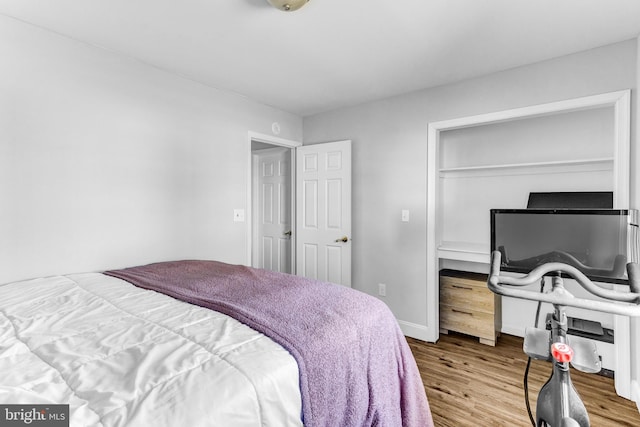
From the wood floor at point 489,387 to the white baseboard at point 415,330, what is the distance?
113 millimetres

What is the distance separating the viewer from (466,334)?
10.2ft

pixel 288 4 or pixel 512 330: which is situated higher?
pixel 288 4

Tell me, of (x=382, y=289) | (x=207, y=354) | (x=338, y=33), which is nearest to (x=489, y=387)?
(x=382, y=289)

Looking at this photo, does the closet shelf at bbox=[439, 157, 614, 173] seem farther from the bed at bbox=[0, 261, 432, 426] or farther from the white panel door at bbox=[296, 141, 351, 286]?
the bed at bbox=[0, 261, 432, 426]

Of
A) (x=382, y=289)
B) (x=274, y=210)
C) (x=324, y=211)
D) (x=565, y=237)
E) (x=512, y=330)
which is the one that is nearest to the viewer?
(x=565, y=237)

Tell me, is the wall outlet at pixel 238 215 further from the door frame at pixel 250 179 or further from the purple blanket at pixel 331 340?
the purple blanket at pixel 331 340

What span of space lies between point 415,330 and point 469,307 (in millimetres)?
569

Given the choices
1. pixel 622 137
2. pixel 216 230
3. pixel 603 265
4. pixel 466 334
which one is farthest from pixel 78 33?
pixel 466 334

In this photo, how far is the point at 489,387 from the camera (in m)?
2.25

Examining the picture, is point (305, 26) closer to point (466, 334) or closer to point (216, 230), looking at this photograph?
point (216, 230)

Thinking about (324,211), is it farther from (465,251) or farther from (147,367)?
(147,367)

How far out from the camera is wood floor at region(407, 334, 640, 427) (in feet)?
6.31

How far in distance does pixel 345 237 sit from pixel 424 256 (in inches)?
33.8

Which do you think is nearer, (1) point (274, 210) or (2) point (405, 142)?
(2) point (405, 142)
